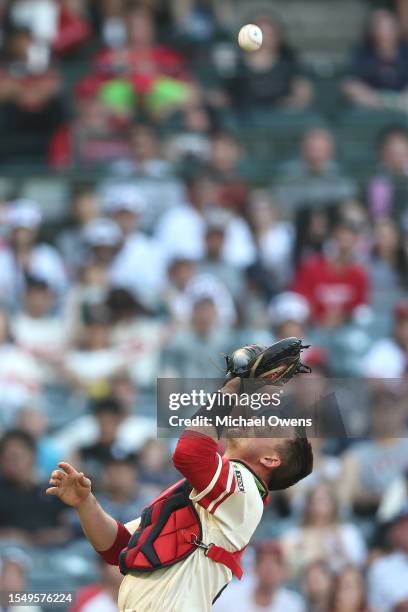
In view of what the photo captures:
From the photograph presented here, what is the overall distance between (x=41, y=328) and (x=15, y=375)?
0.56 m

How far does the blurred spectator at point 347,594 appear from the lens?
32.4ft

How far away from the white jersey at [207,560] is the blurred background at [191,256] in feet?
5.03

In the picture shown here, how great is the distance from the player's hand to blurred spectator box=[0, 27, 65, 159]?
8.37 meters

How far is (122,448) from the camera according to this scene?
35.5ft

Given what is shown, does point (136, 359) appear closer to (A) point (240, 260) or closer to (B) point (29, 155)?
(A) point (240, 260)

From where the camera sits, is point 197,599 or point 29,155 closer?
point 197,599

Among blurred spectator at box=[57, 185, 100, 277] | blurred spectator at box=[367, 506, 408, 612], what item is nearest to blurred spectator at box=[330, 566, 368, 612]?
blurred spectator at box=[367, 506, 408, 612]

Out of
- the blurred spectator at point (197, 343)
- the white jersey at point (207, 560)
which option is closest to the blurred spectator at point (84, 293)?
the blurred spectator at point (197, 343)

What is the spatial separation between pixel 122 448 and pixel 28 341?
1.25 m

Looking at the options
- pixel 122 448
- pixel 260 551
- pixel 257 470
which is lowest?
pixel 257 470

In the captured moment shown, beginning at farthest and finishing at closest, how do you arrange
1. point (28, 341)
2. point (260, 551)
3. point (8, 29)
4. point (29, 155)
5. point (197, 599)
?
point (8, 29)
point (29, 155)
point (28, 341)
point (260, 551)
point (197, 599)

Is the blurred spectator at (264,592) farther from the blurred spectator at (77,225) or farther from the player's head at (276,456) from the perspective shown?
the player's head at (276,456)

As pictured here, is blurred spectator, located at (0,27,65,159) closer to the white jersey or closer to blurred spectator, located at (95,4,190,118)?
blurred spectator, located at (95,4,190,118)

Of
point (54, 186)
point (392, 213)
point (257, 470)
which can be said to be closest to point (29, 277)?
point (54, 186)
